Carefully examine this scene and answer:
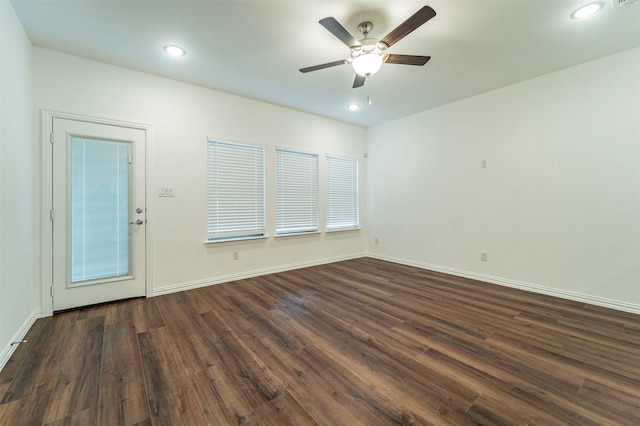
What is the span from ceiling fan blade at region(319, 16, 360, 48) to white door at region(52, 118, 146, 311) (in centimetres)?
265

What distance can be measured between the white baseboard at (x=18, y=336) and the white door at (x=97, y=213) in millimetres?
167

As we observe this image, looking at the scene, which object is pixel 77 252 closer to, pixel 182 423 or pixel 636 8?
pixel 182 423

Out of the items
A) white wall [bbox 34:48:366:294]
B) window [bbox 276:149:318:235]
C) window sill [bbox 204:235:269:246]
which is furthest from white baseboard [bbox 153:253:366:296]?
window [bbox 276:149:318:235]

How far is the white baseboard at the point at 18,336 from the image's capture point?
186 cm

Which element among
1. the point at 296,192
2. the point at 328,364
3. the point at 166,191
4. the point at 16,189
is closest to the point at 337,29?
the point at 328,364

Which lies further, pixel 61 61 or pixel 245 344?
pixel 61 61

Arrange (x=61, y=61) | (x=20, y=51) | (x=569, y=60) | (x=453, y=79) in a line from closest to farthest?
(x=20, y=51) < (x=61, y=61) < (x=569, y=60) < (x=453, y=79)

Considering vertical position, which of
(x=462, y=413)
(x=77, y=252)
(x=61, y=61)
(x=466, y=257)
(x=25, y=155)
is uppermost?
(x=61, y=61)

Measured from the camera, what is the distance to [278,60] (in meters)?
2.92

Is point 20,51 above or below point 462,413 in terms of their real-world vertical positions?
above

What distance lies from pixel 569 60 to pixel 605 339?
3020mm

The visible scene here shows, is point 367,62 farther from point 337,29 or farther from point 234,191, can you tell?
point 234,191

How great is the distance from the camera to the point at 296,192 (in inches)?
182

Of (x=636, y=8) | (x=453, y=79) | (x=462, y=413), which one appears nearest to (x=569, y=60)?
(x=636, y=8)
